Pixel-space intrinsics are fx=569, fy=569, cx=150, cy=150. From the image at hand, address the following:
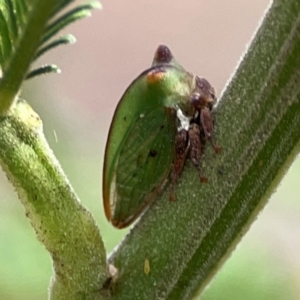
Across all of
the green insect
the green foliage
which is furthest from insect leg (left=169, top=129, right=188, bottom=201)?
the green foliage

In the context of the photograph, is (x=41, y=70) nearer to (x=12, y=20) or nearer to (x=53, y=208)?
(x=12, y=20)

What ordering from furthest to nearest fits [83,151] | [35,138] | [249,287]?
[83,151] → [249,287] → [35,138]

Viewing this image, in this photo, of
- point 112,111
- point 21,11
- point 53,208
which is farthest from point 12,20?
point 112,111

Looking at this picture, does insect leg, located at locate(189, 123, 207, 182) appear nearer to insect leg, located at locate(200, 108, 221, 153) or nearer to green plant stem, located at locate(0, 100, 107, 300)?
insect leg, located at locate(200, 108, 221, 153)

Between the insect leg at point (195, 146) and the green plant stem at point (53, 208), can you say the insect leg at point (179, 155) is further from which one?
the green plant stem at point (53, 208)

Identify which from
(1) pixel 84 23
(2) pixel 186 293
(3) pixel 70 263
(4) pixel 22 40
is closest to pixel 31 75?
(4) pixel 22 40

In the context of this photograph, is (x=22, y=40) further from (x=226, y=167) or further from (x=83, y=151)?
(x=83, y=151)
